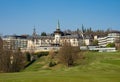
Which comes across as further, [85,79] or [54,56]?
[54,56]

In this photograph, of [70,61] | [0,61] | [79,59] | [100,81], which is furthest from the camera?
[79,59]

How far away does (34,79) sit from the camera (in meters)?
25.2

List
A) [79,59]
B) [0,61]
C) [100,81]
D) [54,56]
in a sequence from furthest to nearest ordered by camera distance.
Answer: [54,56] → [79,59] → [0,61] → [100,81]

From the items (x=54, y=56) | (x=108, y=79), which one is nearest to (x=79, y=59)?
(x=54, y=56)

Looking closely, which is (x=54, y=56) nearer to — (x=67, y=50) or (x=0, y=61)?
(x=67, y=50)

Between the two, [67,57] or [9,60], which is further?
[67,57]

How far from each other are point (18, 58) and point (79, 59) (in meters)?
39.5

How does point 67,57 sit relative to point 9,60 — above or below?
below

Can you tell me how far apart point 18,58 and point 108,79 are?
36.3 metres

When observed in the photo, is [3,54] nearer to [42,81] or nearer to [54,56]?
[42,81]

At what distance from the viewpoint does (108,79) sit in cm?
2495

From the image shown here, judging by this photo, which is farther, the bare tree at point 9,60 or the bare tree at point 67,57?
the bare tree at point 67,57

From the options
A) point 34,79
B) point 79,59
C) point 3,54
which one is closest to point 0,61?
point 3,54

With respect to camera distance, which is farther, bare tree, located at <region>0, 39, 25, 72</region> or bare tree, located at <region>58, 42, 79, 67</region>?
bare tree, located at <region>58, 42, 79, 67</region>
